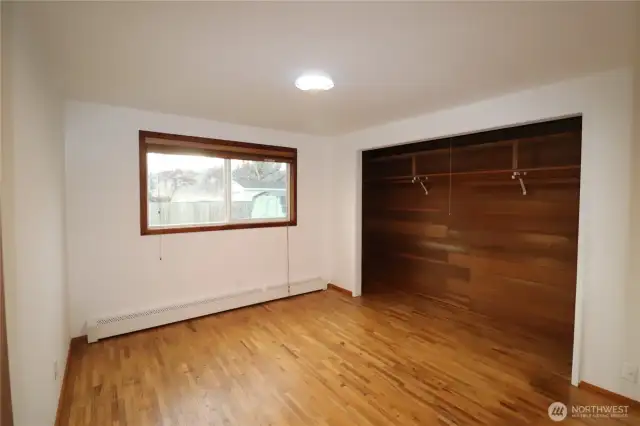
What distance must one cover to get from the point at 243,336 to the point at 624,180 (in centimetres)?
347

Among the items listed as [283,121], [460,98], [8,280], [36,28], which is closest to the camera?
[8,280]

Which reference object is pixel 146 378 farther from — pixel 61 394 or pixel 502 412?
pixel 502 412

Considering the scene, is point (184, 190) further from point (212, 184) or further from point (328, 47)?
point (328, 47)

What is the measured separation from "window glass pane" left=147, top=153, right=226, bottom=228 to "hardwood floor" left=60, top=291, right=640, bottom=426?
123 centimetres

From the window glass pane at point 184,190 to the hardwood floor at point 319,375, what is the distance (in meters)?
1.23

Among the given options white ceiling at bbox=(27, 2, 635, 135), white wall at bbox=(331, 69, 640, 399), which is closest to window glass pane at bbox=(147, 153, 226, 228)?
white ceiling at bbox=(27, 2, 635, 135)

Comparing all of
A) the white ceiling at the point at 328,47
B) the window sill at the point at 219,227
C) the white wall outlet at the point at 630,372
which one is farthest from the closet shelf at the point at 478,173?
the white wall outlet at the point at 630,372

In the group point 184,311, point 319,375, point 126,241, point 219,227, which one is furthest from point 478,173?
point 126,241

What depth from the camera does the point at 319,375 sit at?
260cm

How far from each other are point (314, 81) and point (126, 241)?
258 centimetres

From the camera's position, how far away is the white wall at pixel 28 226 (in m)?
1.31

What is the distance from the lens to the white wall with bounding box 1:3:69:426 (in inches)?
51.4

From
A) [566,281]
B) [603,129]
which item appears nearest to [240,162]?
[603,129]

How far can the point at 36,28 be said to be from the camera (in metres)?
1.71
